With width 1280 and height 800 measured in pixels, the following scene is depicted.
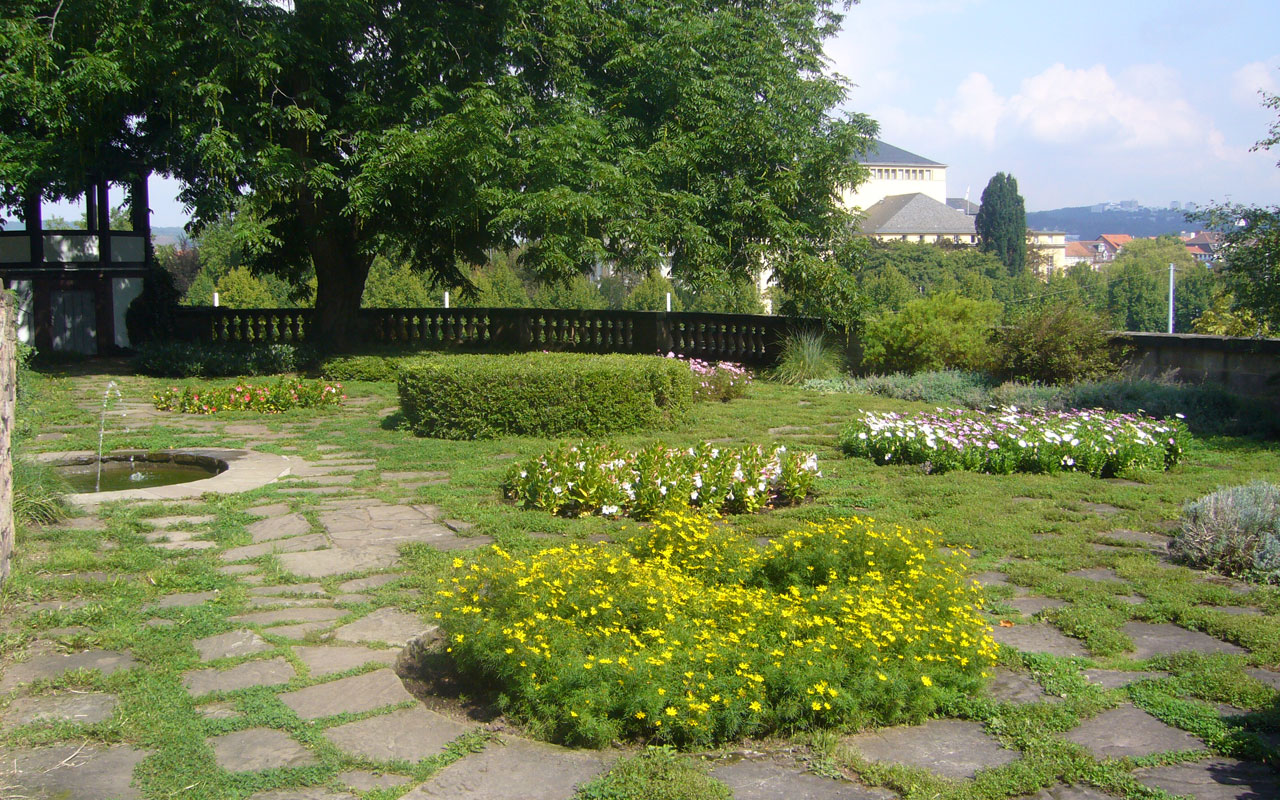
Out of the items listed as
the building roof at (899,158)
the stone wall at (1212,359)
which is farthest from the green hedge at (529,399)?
the building roof at (899,158)

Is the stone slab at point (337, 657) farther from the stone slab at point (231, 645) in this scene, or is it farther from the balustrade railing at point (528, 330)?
the balustrade railing at point (528, 330)

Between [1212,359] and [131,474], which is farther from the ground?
[1212,359]

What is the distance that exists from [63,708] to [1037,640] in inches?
161

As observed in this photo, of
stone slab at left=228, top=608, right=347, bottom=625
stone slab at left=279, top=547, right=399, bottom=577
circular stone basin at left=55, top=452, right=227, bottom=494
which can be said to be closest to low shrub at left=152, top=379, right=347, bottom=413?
circular stone basin at left=55, top=452, right=227, bottom=494

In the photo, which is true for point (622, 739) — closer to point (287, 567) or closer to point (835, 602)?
point (835, 602)

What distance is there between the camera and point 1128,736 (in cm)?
351

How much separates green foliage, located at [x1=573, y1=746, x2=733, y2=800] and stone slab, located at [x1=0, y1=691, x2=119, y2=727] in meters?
1.89

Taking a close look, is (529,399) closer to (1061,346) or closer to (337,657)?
(337,657)

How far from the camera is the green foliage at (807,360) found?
16.1 meters

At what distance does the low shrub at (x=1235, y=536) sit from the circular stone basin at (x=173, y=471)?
6626mm

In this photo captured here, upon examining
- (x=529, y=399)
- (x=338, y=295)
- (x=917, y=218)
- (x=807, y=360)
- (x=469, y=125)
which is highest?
(x=917, y=218)

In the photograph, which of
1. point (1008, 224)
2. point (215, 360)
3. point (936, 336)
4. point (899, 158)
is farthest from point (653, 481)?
point (899, 158)

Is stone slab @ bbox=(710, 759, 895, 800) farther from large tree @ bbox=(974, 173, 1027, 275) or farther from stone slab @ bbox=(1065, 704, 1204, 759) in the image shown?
large tree @ bbox=(974, 173, 1027, 275)

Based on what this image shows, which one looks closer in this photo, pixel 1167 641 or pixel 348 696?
pixel 348 696
